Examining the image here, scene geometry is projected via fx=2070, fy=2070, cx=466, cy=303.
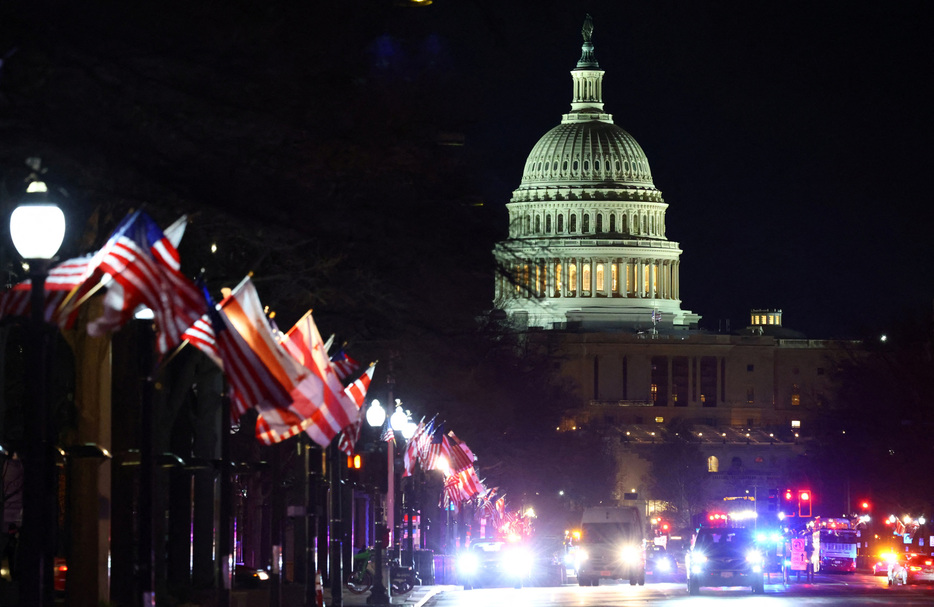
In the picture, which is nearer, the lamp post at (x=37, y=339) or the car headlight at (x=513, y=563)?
the lamp post at (x=37, y=339)

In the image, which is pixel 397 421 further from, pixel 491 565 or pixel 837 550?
pixel 837 550

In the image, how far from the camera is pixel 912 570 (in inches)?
2685

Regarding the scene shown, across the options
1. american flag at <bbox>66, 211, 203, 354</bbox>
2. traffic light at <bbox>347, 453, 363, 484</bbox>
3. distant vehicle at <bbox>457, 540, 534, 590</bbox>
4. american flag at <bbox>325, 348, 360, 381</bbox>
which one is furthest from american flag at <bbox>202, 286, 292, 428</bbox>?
distant vehicle at <bbox>457, 540, 534, 590</bbox>

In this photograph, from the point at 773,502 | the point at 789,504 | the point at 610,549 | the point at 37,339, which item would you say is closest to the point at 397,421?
the point at 610,549

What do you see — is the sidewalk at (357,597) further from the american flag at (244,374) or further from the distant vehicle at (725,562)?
the american flag at (244,374)

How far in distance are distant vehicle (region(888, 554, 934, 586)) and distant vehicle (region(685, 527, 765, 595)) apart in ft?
21.5

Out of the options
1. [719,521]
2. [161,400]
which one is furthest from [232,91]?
[719,521]

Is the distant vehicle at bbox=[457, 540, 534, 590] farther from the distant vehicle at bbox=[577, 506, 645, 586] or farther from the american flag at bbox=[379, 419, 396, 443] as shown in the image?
the american flag at bbox=[379, 419, 396, 443]

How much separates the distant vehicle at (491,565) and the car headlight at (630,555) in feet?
10.1

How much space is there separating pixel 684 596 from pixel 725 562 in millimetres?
3494

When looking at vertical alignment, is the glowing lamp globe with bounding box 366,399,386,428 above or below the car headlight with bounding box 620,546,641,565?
above

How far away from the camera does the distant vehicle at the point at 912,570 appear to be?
5519 centimetres

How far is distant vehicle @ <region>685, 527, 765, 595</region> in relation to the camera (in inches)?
1892

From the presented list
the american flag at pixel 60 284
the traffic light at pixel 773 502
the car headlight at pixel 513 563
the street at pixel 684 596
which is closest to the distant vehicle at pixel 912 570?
the street at pixel 684 596
